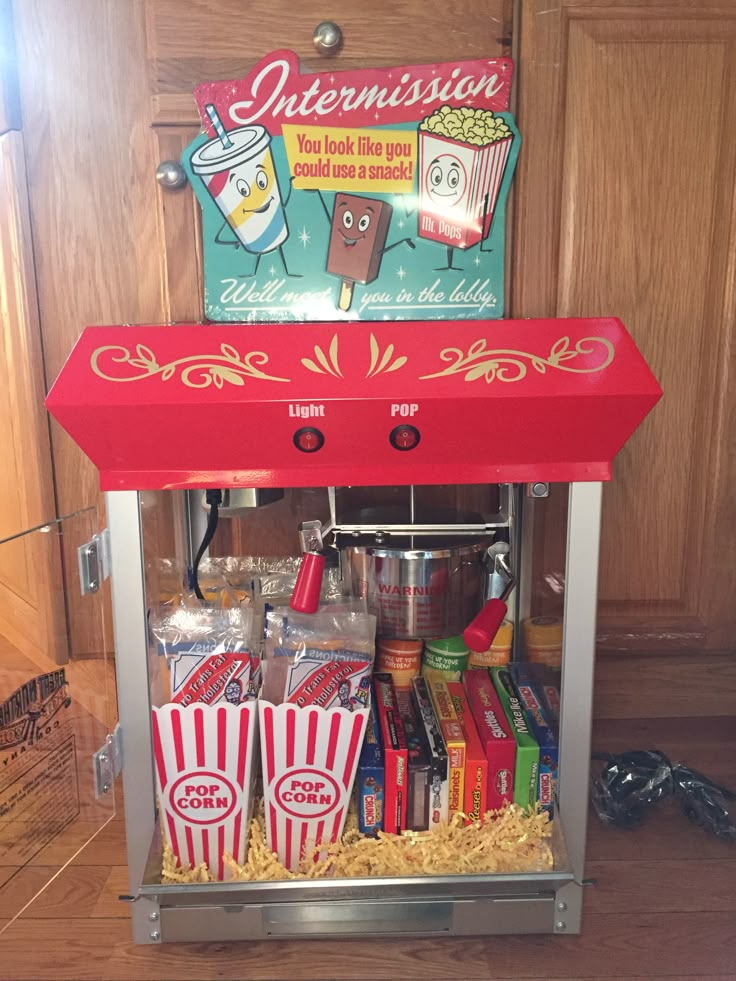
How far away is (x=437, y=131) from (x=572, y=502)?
614 mm

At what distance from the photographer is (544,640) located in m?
1.02

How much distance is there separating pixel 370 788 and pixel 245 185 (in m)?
0.85

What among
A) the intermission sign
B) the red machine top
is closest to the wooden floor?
the red machine top

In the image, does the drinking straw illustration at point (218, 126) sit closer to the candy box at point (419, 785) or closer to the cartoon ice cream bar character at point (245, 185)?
the cartoon ice cream bar character at point (245, 185)

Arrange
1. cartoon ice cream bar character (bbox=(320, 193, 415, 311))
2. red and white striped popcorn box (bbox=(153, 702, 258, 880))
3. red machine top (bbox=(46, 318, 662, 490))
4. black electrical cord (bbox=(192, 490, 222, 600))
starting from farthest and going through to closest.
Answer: cartoon ice cream bar character (bbox=(320, 193, 415, 311)) < black electrical cord (bbox=(192, 490, 222, 600)) < red and white striped popcorn box (bbox=(153, 702, 258, 880)) < red machine top (bbox=(46, 318, 662, 490))

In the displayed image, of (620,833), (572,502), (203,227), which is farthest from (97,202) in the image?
(620,833)

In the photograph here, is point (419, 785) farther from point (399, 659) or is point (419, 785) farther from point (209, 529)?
point (209, 529)

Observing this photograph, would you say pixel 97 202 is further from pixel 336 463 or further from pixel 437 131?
pixel 336 463

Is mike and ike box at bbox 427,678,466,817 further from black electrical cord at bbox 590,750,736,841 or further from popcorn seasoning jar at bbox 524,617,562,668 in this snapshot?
black electrical cord at bbox 590,750,736,841

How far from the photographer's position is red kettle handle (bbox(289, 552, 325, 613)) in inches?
36.5

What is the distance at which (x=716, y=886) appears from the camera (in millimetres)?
1003

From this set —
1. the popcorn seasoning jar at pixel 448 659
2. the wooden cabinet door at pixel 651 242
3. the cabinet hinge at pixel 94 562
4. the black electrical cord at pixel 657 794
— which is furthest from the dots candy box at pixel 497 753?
the cabinet hinge at pixel 94 562

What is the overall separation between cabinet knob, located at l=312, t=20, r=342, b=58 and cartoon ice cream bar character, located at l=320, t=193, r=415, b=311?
198 mm

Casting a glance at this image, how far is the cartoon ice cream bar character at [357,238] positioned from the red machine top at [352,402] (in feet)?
1.05
